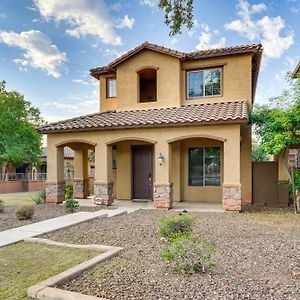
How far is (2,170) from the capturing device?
2914 cm

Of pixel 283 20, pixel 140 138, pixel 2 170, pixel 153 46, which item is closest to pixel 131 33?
pixel 153 46

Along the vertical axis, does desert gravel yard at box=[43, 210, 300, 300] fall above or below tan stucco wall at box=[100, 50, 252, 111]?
below

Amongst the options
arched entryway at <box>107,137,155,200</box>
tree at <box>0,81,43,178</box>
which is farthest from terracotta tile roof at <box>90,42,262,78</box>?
tree at <box>0,81,43,178</box>

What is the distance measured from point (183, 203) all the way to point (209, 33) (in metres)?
8.16

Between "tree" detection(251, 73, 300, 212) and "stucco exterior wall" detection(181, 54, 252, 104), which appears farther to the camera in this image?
"stucco exterior wall" detection(181, 54, 252, 104)

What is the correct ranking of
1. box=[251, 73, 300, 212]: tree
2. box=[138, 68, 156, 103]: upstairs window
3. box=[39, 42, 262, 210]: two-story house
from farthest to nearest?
box=[138, 68, 156, 103]: upstairs window, box=[39, 42, 262, 210]: two-story house, box=[251, 73, 300, 212]: tree

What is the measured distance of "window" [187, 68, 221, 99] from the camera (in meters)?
14.9

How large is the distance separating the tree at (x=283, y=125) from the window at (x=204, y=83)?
2918 millimetres

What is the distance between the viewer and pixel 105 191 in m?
13.6

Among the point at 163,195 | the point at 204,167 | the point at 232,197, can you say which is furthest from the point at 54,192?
the point at 232,197

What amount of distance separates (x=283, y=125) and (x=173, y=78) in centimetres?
571

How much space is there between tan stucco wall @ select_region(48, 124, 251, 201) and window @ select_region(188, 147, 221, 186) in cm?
29

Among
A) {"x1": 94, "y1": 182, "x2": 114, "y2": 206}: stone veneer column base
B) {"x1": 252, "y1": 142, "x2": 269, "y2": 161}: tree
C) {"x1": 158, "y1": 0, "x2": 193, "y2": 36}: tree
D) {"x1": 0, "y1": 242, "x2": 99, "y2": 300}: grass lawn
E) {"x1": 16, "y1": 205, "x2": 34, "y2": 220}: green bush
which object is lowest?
{"x1": 0, "y1": 242, "x2": 99, "y2": 300}: grass lawn

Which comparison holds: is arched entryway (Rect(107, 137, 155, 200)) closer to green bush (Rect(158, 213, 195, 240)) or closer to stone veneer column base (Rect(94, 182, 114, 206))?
stone veneer column base (Rect(94, 182, 114, 206))
